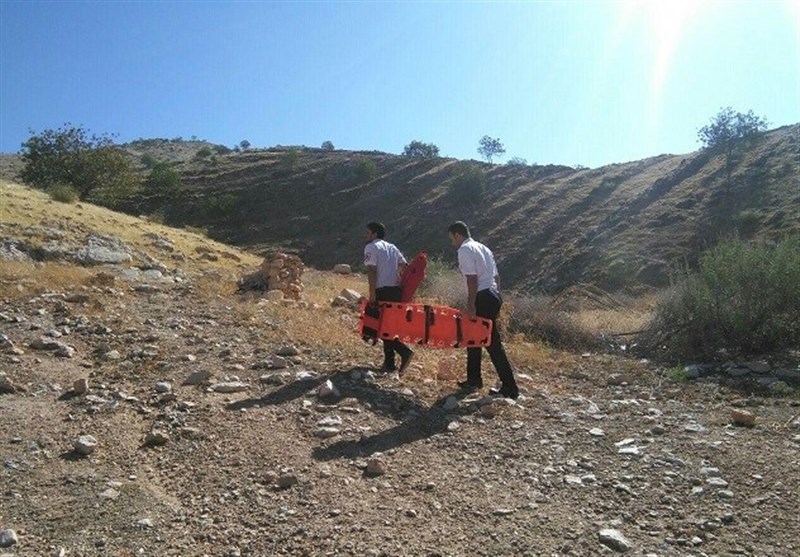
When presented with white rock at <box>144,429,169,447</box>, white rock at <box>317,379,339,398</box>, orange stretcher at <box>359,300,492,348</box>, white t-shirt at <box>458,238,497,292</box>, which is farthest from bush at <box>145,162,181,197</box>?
white rock at <box>144,429,169,447</box>

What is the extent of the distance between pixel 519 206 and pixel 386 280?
115 feet

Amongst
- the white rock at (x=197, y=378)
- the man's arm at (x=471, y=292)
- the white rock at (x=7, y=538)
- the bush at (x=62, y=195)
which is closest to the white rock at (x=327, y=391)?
the white rock at (x=197, y=378)

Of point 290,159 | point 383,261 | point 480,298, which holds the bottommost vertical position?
point 480,298

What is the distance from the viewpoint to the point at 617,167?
4431cm

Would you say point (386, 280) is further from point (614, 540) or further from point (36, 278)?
point (36, 278)

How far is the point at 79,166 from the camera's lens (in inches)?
1332

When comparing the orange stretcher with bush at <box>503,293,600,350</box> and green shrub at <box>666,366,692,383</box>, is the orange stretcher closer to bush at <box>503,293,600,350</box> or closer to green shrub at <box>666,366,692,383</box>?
green shrub at <box>666,366,692,383</box>

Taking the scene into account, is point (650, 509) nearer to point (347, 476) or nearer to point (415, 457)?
point (415, 457)

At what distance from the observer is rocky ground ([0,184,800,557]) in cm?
342

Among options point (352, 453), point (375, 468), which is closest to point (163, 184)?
point (352, 453)

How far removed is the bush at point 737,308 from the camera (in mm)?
8430

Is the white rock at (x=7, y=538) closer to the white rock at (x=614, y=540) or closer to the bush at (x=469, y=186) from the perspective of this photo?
the white rock at (x=614, y=540)

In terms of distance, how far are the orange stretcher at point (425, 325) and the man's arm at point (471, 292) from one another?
114mm

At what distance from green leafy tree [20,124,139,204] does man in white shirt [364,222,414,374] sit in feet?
98.4
